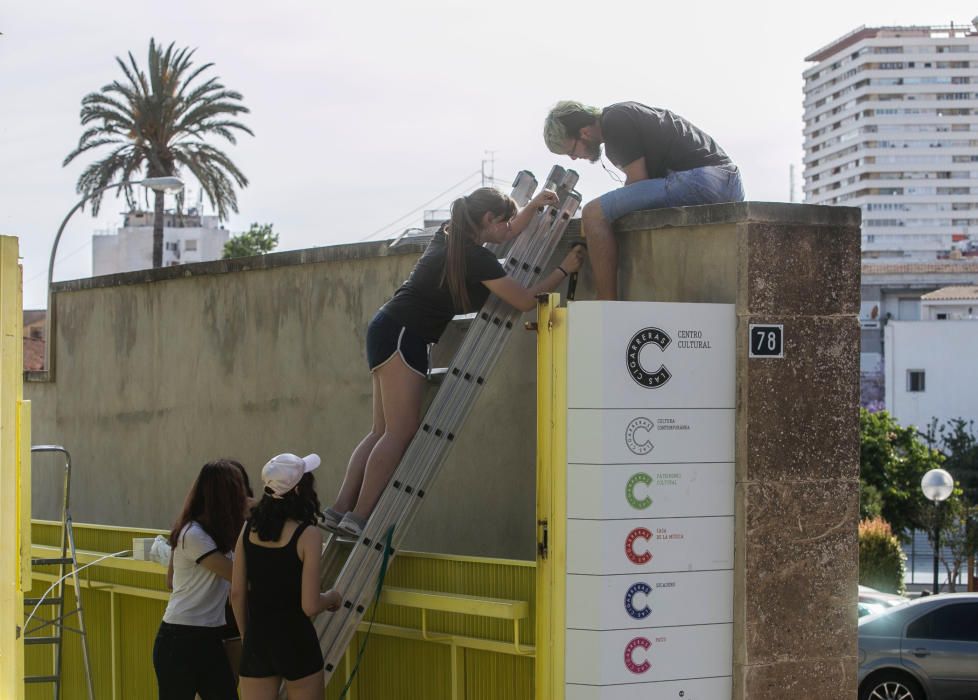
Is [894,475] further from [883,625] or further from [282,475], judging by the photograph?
[282,475]

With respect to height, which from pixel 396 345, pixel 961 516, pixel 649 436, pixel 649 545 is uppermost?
pixel 396 345

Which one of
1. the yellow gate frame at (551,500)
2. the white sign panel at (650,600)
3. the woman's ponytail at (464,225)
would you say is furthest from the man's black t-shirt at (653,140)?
the white sign panel at (650,600)

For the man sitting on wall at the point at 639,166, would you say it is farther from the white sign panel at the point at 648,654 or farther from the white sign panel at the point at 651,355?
the white sign panel at the point at 648,654

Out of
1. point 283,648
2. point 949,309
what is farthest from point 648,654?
point 949,309

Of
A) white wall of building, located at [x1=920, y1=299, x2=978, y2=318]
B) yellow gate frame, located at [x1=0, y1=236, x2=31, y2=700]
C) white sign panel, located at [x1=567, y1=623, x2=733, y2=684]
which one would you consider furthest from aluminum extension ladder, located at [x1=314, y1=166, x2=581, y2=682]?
white wall of building, located at [x1=920, y1=299, x2=978, y2=318]

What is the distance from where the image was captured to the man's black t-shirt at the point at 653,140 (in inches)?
262

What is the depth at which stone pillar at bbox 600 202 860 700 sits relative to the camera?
619cm

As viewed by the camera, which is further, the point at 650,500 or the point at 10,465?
the point at 650,500

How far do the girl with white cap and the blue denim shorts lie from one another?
196 cm

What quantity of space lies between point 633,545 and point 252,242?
70.7 metres

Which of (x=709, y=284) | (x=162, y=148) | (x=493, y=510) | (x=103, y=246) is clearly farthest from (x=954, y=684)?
(x=103, y=246)

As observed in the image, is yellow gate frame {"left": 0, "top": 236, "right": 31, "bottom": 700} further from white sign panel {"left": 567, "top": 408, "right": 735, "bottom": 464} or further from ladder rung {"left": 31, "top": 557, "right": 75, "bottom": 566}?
ladder rung {"left": 31, "top": 557, "right": 75, "bottom": 566}

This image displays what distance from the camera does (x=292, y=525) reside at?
6.10 metres

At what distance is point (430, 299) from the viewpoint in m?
6.69
